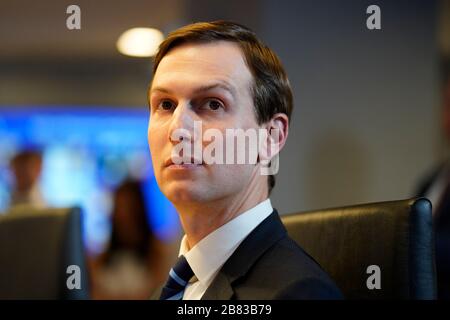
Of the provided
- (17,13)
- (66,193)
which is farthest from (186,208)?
(66,193)

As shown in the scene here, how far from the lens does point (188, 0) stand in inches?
109

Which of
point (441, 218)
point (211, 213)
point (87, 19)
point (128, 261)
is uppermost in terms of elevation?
point (87, 19)

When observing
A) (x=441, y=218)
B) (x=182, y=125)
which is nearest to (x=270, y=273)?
(x=182, y=125)

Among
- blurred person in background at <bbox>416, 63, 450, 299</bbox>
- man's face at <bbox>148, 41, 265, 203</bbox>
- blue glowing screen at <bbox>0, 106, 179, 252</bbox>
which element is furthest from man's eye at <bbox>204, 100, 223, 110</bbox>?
blue glowing screen at <bbox>0, 106, 179, 252</bbox>

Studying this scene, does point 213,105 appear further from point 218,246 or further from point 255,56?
point 218,246

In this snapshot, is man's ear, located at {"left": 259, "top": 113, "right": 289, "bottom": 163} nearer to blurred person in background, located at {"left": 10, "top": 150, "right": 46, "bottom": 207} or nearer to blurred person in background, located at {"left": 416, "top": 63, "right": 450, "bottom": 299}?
blurred person in background, located at {"left": 416, "top": 63, "right": 450, "bottom": 299}

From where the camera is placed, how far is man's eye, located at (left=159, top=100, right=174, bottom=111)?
42.3 inches

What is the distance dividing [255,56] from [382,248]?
0.38m

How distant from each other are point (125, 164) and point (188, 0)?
9.99 ft

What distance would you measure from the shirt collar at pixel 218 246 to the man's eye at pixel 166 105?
0.22 m

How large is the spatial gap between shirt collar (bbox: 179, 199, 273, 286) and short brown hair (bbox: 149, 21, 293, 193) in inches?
6.8

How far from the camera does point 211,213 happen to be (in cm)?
105

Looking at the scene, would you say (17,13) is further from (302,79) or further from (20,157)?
(302,79)

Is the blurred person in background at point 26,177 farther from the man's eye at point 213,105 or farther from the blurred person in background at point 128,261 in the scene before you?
the man's eye at point 213,105
